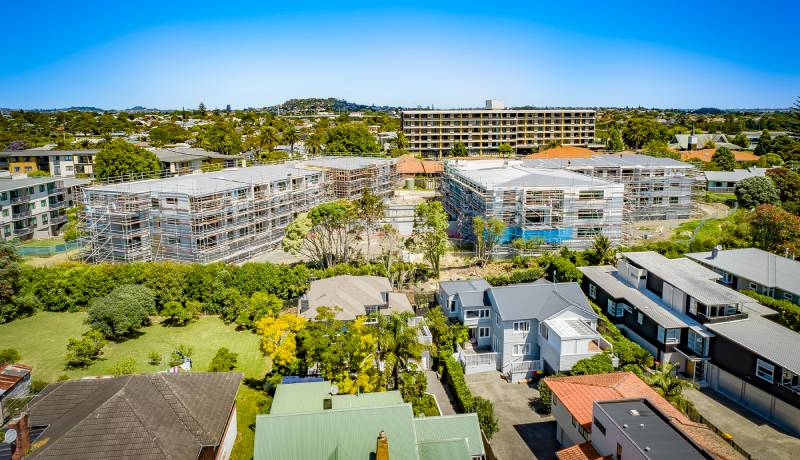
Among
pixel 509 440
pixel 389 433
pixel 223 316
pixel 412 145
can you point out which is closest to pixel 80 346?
pixel 223 316

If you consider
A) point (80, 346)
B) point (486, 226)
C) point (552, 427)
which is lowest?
point (552, 427)

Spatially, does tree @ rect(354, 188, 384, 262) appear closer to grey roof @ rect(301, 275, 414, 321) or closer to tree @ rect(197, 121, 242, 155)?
grey roof @ rect(301, 275, 414, 321)

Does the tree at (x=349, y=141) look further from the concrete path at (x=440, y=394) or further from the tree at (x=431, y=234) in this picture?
the concrete path at (x=440, y=394)

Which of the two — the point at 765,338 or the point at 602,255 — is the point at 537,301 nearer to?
the point at 765,338

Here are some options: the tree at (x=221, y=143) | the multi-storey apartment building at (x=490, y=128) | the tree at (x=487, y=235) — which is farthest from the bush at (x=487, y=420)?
the multi-storey apartment building at (x=490, y=128)

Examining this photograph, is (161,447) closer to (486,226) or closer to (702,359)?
(702,359)

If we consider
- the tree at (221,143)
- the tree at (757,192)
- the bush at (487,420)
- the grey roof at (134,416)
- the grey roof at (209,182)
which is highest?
the tree at (221,143)
